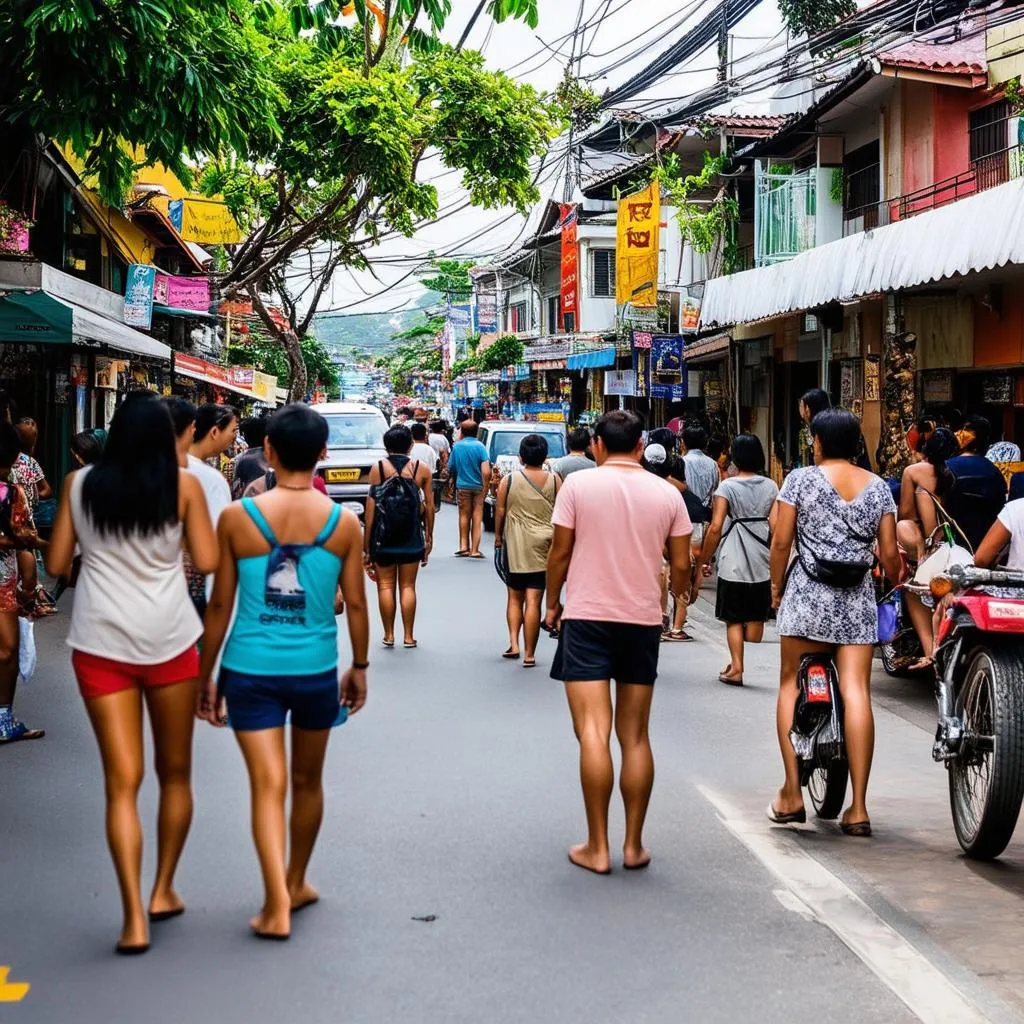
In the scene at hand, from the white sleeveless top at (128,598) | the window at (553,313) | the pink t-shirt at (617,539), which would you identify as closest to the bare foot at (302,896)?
the white sleeveless top at (128,598)

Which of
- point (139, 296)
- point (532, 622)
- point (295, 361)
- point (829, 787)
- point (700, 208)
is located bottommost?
point (829, 787)

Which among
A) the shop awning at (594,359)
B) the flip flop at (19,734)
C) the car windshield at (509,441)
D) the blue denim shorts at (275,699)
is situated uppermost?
the shop awning at (594,359)

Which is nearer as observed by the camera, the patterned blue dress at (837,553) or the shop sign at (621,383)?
the patterned blue dress at (837,553)

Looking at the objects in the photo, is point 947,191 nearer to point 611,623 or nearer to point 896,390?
point 896,390

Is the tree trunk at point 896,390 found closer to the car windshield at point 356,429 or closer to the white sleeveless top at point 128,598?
the car windshield at point 356,429

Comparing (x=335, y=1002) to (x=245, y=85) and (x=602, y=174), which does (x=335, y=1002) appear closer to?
(x=245, y=85)

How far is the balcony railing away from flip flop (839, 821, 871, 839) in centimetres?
1056

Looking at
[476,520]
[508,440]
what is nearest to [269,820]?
[476,520]

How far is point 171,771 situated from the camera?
184 inches

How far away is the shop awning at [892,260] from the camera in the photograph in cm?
1103

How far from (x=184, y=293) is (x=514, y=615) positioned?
52.8 feet

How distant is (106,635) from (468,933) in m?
1.56

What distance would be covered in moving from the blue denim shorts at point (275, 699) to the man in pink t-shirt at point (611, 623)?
121 centimetres

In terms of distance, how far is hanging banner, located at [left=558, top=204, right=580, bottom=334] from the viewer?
1416 inches
